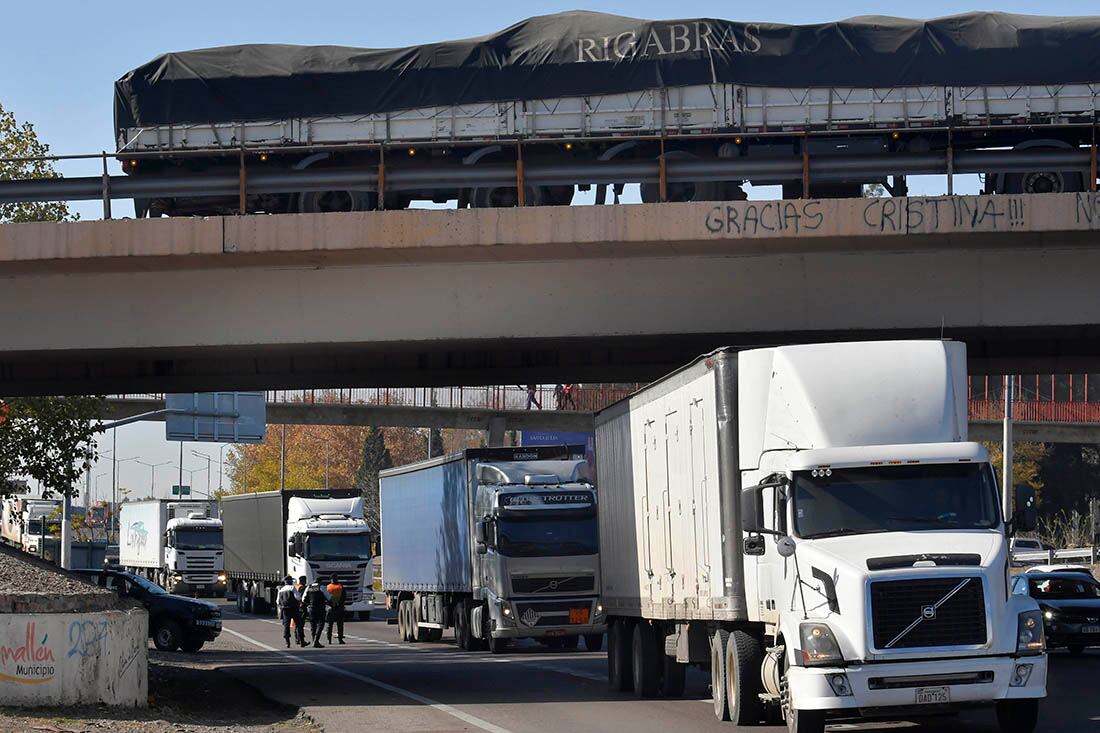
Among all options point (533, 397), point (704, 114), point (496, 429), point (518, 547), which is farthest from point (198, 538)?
point (704, 114)

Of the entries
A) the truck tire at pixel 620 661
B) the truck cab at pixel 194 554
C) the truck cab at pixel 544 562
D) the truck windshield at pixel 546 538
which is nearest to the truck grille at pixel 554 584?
the truck cab at pixel 544 562

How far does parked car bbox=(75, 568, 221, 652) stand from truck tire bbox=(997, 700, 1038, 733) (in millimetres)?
21523

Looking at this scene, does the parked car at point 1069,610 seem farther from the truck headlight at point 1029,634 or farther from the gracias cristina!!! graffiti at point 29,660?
the gracias cristina!!! graffiti at point 29,660

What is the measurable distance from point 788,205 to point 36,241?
9.92 meters

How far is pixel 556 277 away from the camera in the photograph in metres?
20.6

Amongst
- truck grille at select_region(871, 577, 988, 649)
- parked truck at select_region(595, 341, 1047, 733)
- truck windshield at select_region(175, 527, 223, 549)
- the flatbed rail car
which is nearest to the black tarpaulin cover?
the flatbed rail car

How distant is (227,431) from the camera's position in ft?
176

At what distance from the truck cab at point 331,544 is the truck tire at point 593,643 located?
1036 cm

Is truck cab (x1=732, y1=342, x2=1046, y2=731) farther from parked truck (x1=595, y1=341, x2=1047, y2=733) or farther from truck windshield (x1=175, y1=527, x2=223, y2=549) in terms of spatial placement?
truck windshield (x1=175, y1=527, x2=223, y2=549)

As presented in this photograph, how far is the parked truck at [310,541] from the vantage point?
1651 inches

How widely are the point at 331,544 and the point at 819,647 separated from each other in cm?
3074

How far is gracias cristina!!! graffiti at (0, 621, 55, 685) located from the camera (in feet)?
52.5

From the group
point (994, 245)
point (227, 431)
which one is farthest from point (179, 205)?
point (227, 431)

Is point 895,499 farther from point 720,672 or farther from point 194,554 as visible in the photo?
point 194,554
